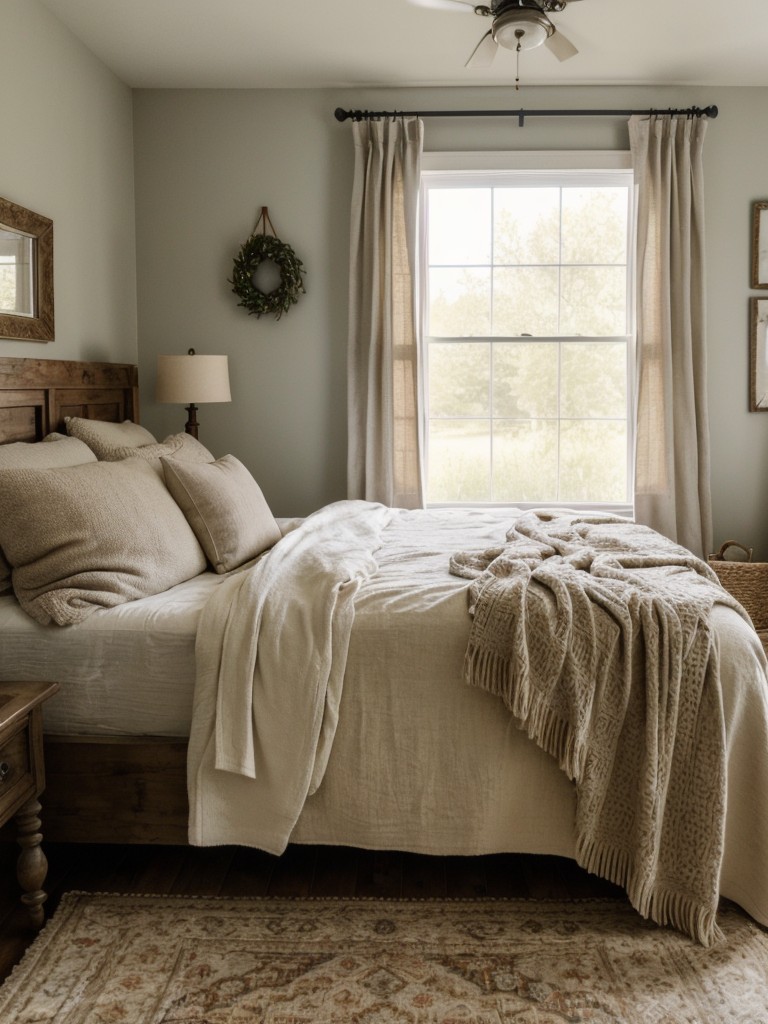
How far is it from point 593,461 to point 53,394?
2.81m

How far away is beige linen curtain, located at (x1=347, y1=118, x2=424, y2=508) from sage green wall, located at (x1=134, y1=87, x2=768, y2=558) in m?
0.15

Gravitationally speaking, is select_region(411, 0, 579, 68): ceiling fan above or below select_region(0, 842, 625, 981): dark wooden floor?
above

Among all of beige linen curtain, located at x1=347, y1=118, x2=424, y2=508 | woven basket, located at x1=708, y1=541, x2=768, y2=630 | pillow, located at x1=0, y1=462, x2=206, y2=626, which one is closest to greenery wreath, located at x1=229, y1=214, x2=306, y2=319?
beige linen curtain, located at x1=347, y1=118, x2=424, y2=508

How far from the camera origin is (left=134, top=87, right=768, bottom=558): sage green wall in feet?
14.8

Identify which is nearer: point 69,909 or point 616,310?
point 69,909

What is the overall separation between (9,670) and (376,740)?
3.17 ft

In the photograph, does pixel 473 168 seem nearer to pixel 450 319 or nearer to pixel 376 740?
pixel 450 319

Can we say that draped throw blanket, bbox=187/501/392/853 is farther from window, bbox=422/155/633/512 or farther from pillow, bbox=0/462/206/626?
window, bbox=422/155/633/512

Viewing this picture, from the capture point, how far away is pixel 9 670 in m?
2.24

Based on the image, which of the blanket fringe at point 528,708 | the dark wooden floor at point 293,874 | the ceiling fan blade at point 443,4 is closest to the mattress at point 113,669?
the dark wooden floor at point 293,874

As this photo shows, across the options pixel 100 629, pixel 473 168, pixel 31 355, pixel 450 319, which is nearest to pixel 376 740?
pixel 100 629

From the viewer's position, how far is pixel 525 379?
4.76m

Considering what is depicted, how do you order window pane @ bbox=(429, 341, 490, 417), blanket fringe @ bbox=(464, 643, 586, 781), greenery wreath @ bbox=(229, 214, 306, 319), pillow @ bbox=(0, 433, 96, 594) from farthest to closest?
window pane @ bbox=(429, 341, 490, 417)
greenery wreath @ bbox=(229, 214, 306, 319)
pillow @ bbox=(0, 433, 96, 594)
blanket fringe @ bbox=(464, 643, 586, 781)

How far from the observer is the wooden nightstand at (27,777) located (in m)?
1.94
